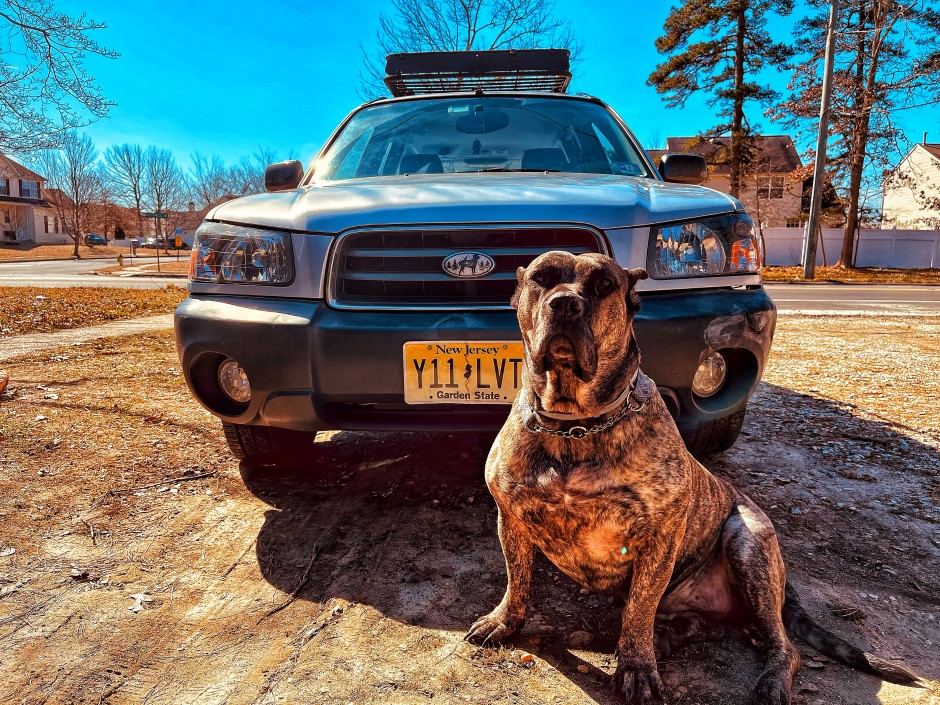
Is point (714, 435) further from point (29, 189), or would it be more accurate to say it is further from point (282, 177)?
point (29, 189)

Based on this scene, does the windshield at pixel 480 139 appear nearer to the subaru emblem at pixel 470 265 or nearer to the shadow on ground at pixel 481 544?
the subaru emblem at pixel 470 265

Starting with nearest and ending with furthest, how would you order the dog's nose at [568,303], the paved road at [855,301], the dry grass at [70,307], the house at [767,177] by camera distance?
the dog's nose at [568,303]
the dry grass at [70,307]
the paved road at [855,301]
the house at [767,177]

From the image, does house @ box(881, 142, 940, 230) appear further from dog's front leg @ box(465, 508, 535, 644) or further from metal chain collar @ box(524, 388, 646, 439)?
dog's front leg @ box(465, 508, 535, 644)

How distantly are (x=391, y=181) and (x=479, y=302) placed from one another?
0.92 metres

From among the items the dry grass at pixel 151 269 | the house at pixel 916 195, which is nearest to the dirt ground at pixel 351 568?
the dry grass at pixel 151 269

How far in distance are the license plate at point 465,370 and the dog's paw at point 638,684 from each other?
995mm

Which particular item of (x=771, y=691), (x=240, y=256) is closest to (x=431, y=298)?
(x=240, y=256)

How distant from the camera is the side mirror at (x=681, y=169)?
12.0ft

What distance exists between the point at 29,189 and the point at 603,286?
78.2 meters

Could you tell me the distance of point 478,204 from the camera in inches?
99.0

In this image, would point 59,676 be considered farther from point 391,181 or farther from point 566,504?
point 391,181

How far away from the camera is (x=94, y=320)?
889 cm

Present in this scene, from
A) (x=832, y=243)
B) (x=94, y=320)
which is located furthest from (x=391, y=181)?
(x=832, y=243)

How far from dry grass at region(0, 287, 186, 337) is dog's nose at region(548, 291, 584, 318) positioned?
783 centimetres
